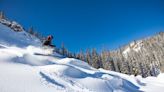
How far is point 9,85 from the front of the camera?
45.4 ft

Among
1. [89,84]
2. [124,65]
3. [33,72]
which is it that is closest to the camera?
[33,72]

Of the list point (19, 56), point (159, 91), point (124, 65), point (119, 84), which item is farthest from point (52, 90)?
point (124, 65)

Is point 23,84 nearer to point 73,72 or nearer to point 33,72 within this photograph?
point 33,72

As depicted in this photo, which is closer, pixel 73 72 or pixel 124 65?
pixel 73 72

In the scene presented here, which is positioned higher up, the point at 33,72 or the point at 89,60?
the point at 89,60

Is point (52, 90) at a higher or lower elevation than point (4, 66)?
lower

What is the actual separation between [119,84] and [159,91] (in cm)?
546

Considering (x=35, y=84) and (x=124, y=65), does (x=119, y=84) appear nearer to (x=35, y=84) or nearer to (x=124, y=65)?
(x=35, y=84)

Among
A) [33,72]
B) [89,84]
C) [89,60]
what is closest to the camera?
[33,72]

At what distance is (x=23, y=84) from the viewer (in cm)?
1476

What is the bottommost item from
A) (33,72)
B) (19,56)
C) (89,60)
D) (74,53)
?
(33,72)

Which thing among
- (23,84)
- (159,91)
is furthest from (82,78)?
(159,91)

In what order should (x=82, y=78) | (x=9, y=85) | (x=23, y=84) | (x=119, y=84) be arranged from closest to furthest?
(x=9, y=85) < (x=23, y=84) < (x=82, y=78) < (x=119, y=84)

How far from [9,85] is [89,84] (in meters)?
8.45
